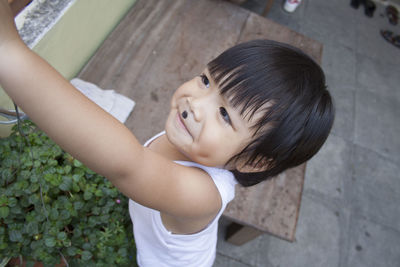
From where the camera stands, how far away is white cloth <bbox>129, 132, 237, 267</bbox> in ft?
3.49

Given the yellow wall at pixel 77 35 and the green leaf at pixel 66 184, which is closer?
the green leaf at pixel 66 184

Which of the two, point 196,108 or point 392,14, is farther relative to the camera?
point 392,14

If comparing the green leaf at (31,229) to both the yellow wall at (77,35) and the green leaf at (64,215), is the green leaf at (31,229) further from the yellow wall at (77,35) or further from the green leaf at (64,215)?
the yellow wall at (77,35)

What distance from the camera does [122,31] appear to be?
1875mm

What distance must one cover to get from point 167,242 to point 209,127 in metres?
0.56

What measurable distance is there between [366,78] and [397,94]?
402 mm

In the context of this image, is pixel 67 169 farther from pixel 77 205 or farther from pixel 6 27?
pixel 6 27

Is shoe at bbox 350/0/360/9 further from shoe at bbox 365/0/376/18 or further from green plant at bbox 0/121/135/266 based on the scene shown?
green plant at bbox 0/121/135/266

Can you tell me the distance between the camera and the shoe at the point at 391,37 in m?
3.89

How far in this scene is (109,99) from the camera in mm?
1623

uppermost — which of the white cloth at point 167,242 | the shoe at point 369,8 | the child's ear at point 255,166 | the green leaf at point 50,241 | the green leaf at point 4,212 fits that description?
the child's ear at point 255,166

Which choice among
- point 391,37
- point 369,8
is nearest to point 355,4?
point 369,8

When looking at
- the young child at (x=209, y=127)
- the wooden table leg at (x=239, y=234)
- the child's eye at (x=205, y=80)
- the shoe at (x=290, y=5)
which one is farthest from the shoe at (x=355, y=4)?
the child's eye at (x=205, y=80)

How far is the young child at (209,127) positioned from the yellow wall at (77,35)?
0.81 metres
